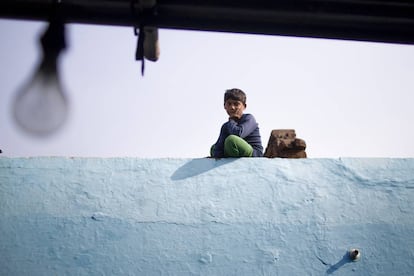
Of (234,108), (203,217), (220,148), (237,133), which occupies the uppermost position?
(234,108)

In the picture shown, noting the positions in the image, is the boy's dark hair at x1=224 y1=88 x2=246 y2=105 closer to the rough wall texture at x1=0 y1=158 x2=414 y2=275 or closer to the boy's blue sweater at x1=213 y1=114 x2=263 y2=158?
the boy's blue sweater at x1=213 y1=114 x2=263 y2=158

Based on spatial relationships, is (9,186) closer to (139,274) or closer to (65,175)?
(65,175)

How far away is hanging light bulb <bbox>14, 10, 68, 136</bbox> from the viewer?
1303 millimetres

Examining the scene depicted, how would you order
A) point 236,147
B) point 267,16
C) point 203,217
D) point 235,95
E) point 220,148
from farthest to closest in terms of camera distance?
point 235,95 → point 220,148 → point 236,147 → point 203,217 → point 267,16

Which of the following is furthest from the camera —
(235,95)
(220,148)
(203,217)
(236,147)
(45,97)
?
(235,95)

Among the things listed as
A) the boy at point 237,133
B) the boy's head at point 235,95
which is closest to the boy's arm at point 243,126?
the boy at point 237,133

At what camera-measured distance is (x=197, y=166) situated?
3.83 m

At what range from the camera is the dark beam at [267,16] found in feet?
4.51

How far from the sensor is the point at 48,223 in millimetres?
3533

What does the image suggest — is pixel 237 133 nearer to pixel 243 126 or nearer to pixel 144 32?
pixel 243 126

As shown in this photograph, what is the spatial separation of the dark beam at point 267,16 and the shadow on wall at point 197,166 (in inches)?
97.7

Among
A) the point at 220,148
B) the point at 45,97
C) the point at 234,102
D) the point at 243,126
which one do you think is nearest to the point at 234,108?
the point at 234,102

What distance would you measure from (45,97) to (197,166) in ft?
8.50

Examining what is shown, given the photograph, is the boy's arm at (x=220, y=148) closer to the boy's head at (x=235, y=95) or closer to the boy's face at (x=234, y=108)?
the boy's face at (x=234, y=108)
